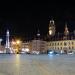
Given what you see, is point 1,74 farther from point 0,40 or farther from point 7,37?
point 7,37

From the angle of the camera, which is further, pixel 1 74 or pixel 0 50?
pixel 0 50

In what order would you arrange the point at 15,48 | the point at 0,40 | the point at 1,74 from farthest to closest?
the point at 15,48 → the point at 0,40 → the point at 1,74

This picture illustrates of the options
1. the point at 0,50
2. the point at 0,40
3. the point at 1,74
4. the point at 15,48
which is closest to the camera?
the point at 1,74

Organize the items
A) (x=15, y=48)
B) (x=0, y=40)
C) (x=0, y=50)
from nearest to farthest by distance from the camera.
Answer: (x=0, y=50) < (x=0, y=40) < (x=15, y=48)

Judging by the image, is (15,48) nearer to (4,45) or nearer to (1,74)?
(4,45)

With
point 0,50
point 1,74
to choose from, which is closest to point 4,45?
point 0,50

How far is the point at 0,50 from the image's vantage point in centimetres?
16550

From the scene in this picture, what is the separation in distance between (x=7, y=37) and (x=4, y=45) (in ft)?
56.6

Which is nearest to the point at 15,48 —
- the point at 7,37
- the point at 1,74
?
the point at 7,37

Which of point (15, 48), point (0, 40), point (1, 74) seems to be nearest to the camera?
point (1, 74)

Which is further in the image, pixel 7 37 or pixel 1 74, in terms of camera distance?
pixel 7 37

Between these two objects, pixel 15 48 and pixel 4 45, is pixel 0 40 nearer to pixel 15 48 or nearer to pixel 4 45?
pixel 4 45

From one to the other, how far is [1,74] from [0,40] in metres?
164

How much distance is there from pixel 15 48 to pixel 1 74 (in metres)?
178
